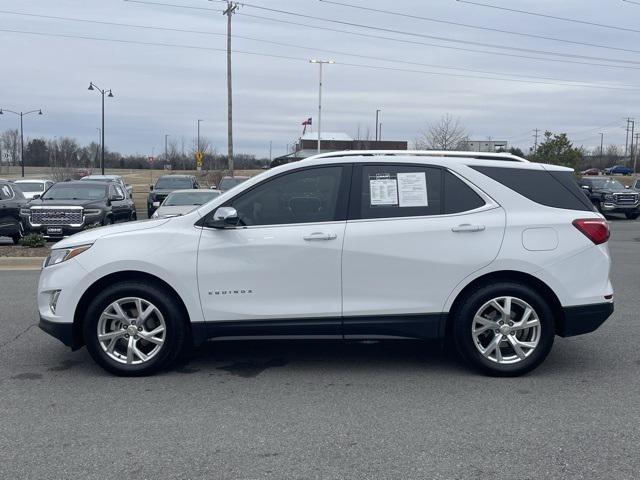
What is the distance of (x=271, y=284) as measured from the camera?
5715 millimetres

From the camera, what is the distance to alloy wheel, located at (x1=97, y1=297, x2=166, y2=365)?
18.9 feet

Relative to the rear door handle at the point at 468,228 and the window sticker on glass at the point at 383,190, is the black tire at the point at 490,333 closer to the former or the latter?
the rear door handle at the point at 468,228

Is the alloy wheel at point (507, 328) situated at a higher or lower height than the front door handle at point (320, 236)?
lower

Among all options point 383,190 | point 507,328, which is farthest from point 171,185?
point 507,328

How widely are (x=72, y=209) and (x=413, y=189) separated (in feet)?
37.4

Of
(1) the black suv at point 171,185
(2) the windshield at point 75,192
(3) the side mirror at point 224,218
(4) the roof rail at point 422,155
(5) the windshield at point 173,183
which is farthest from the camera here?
(5) the windshield at point 173,183

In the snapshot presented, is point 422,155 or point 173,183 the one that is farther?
point 173,183

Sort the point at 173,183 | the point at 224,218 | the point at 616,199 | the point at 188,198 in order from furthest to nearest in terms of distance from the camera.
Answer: the point at 616,199
the point at 173,183
the point at 188,198
the point at 224,218

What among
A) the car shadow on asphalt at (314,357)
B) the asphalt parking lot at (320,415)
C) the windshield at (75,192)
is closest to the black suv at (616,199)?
the windshield at (75,192)

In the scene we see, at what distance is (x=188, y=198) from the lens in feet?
59.8

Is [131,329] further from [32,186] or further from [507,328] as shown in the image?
[32,186]

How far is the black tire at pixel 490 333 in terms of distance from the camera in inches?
225

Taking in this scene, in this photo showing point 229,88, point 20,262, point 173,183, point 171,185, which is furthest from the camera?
point 229,88

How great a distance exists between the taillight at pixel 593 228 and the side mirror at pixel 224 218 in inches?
111
